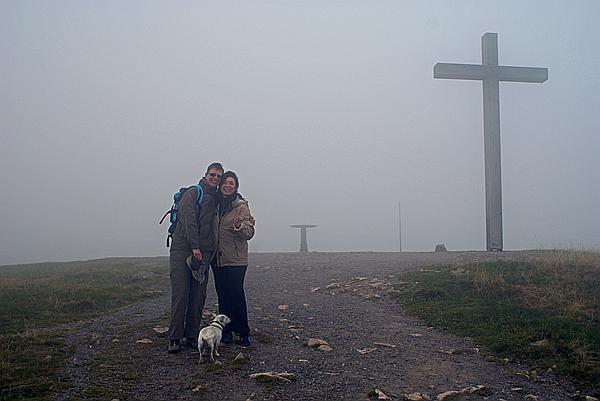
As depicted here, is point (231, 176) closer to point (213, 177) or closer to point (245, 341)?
point (213, 177)

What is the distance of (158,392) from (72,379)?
1.06 meters

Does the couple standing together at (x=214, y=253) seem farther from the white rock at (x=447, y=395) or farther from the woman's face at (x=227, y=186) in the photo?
the white rock at (x=447, y=395)

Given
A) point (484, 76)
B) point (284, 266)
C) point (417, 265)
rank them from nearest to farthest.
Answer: point (417, 265) < point (284, 266) < point (484, 76)

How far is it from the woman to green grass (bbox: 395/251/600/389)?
3097 mm

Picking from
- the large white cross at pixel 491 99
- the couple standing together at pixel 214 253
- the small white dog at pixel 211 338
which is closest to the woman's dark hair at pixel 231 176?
the couple standing together at pixel 214 253

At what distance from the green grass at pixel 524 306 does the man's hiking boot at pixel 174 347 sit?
12.7ft

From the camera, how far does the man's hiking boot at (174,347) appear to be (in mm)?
7227

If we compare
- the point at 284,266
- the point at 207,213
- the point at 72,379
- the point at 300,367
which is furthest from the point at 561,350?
the point at 284,266

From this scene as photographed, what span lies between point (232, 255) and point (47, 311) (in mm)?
4318

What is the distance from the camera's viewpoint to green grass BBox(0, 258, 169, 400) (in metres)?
6.05

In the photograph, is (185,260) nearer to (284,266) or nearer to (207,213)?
(207,213)

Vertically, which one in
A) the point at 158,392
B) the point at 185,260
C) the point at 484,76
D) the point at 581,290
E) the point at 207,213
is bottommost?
the point at 158,392

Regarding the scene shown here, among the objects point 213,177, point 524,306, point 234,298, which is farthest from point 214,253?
point 524,306

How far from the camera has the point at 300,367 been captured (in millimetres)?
6652
